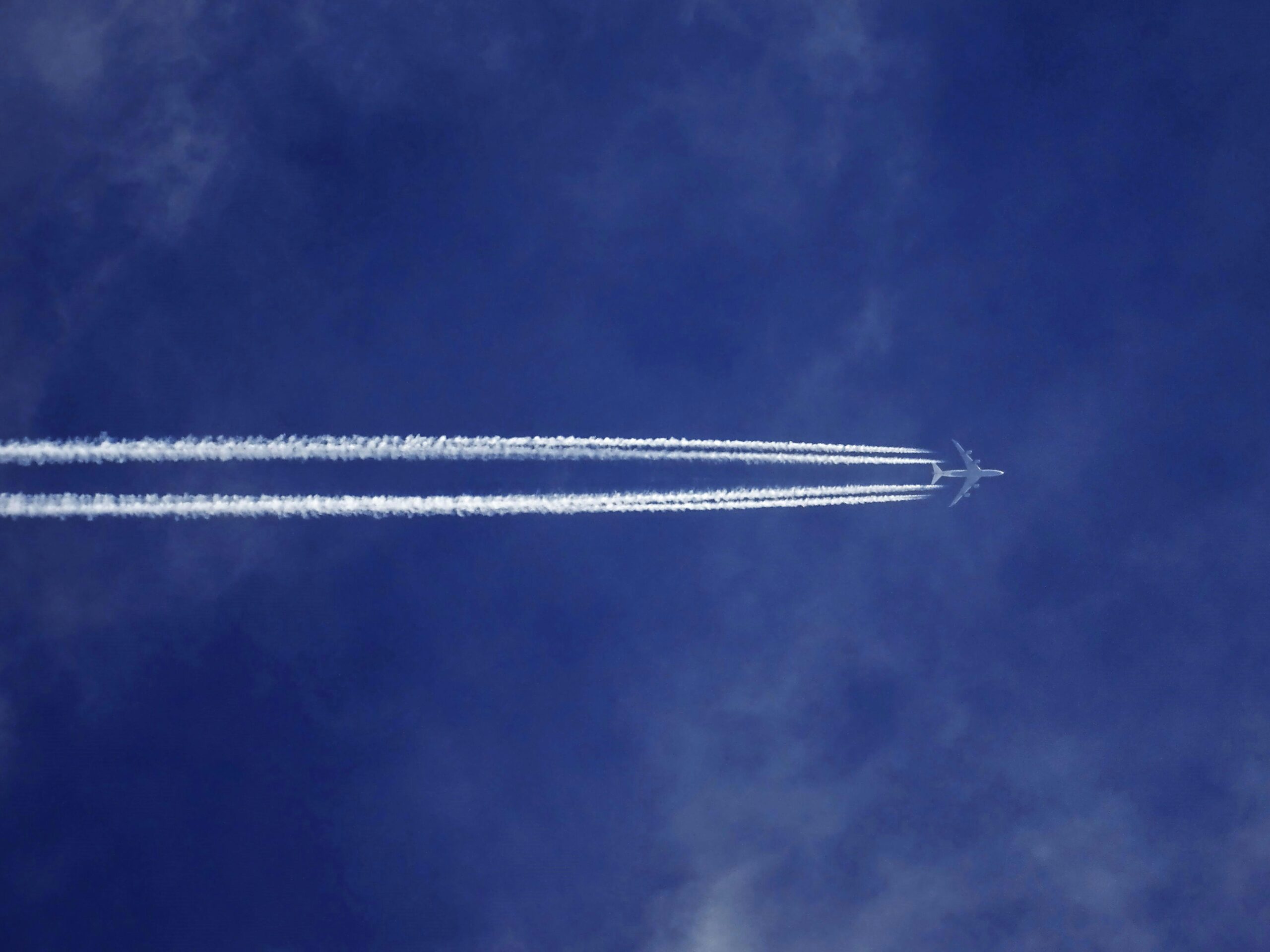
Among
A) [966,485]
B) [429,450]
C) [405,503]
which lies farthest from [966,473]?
[405,503]

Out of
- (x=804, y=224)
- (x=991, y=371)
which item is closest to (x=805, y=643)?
(x=991, y=371)

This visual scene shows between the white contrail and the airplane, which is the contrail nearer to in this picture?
the white contrail

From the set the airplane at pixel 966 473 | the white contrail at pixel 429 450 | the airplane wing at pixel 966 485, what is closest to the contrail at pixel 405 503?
the white contrail at pixel 429 450

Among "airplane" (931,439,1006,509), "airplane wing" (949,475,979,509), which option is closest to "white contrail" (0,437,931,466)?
"airplane" (931,439,1006,509)

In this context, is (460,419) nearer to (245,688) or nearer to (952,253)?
(245,688)

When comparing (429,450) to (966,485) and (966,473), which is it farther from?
(966,485)

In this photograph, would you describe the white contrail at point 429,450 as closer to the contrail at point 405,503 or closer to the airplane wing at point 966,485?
the contrail at point 405,503
